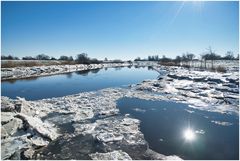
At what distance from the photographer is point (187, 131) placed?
6.87 meters

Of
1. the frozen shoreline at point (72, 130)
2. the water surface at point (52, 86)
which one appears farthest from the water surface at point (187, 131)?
the water surface at point (52, 86)

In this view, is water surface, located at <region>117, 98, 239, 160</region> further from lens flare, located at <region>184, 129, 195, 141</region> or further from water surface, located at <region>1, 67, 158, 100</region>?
water surface, located at <region>1, 67, 158, 100</region>

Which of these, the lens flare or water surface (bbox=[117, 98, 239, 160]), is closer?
water surface (bbox=[117, 98, 239, 160])

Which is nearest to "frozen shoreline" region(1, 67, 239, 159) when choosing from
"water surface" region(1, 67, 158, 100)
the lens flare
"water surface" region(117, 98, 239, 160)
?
"water surface" region(117, 98, 239, 160)

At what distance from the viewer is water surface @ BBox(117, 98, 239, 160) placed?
18.0 feet

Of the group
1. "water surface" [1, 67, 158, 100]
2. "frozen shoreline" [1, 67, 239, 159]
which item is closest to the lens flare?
"frozen shoreline" [1, 67, 239, 159]

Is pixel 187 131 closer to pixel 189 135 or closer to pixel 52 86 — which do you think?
pixel 189 135

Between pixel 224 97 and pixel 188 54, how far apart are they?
52.9 m

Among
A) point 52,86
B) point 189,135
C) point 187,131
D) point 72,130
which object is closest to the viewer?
point 189,135

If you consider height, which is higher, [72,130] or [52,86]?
[52,86]

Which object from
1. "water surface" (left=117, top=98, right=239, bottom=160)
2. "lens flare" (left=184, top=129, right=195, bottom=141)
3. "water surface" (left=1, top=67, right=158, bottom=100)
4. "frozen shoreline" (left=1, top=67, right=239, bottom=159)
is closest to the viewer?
"frozen shoreline" (left=1, top=67, right=239, bottom=159)

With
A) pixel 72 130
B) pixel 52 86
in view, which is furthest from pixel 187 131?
pixel 52 86

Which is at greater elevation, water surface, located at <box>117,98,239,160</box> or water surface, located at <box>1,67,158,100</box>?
water surface, located at <box>1,67,158,100</box>

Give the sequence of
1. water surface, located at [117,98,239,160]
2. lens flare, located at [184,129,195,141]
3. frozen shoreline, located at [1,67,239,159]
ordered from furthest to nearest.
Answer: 1. lens flare, located at [184,129,195,141]
2. water surface, located at [117,98,239,160]
3. frozen shoreline, located at [1,67,239,159]
